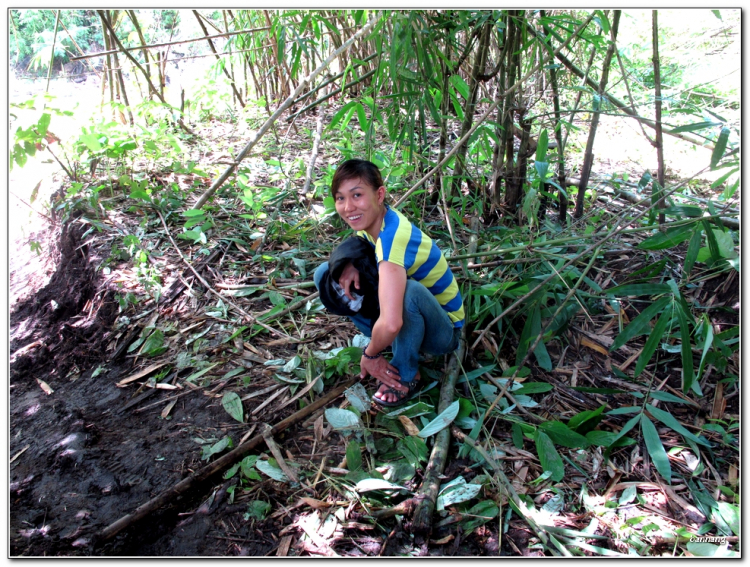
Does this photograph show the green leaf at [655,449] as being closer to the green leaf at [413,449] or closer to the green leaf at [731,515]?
the green leaf at [731,515]

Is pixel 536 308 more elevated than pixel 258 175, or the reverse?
pixel 258 175

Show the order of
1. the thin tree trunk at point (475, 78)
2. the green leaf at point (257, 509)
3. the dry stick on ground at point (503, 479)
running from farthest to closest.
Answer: the thin tree trunk at point (475, 78)
the green leaf at point (257, 509)
the dry stick on ground at point (503, 479)

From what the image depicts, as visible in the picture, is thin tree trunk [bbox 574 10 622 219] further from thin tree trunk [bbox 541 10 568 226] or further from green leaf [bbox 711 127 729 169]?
green leaf [bbox 711 127 729 169]

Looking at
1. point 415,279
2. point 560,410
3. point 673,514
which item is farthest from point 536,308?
point 673,514

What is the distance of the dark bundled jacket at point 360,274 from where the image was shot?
1422 mm

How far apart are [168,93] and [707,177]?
3.76 metres

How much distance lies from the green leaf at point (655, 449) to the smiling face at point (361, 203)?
0.90 metres

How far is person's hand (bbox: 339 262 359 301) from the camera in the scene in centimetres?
145

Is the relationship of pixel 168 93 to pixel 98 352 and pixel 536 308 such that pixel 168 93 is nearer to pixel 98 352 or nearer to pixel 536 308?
pixel 98 352

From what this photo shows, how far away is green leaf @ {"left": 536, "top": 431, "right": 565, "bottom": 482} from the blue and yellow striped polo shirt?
0.44m

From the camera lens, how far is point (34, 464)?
139 centimetres

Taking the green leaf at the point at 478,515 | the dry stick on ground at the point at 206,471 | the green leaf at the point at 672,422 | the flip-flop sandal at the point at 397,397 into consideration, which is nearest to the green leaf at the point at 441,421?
the flip-flop sandal at the point at 397,397

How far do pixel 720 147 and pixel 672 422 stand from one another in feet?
2.41

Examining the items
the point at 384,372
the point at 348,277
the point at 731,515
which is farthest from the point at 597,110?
the point at 731,515
